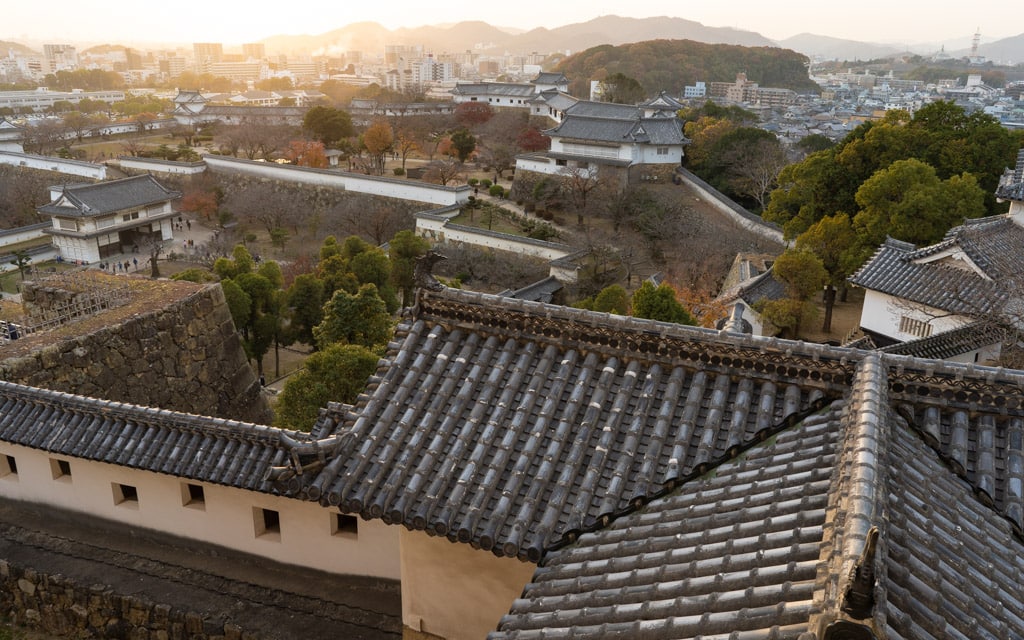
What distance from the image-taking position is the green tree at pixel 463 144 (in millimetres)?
50781

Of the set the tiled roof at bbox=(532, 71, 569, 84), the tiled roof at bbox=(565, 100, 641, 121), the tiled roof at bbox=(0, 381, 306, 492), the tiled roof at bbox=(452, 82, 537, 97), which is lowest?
the tiled roof at bbox=(0, 381, 306, 492)

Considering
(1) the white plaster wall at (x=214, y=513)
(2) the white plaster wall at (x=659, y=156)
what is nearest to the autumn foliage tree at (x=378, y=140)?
(2) the white plaster wall at (x=659, y=156)

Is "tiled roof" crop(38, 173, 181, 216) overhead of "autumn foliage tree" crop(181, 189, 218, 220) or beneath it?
overhead

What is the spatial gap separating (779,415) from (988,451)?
4.85 ft

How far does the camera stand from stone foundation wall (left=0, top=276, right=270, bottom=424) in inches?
541

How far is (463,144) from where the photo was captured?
51.0m

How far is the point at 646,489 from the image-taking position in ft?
18.0

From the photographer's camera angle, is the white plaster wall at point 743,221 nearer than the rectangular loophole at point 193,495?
No

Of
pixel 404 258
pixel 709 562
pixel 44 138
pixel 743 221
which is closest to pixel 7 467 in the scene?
pixel 709 562

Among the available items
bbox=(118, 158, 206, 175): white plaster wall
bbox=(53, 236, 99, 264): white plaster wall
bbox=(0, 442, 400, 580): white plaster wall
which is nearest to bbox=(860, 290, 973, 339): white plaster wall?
bbox=(0, 442, 400, 580): white plaster wall

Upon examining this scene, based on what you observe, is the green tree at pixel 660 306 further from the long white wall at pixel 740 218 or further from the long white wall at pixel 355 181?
the long white wall at pixel 355 181

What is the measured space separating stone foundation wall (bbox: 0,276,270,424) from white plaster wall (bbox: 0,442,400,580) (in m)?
2.96

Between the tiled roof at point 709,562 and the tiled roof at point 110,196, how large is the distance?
141 ft

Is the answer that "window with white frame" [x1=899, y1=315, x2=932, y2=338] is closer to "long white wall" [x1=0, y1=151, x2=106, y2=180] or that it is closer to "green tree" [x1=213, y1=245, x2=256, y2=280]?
"green tree" [x1=213, y1=245, x2=256, y2=280]
